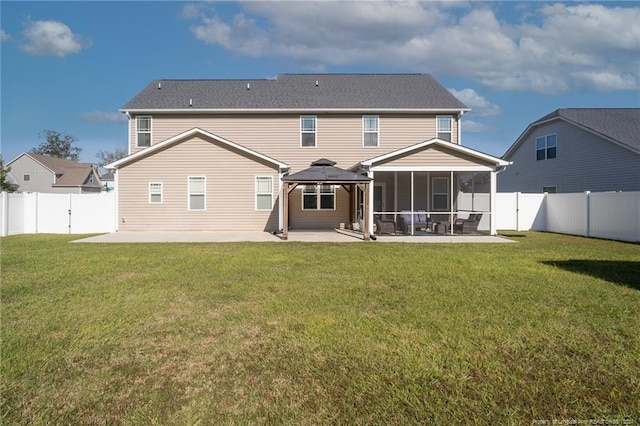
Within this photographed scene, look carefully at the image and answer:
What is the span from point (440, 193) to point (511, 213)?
3371mm

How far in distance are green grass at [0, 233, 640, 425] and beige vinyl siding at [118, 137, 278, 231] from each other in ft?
30.8

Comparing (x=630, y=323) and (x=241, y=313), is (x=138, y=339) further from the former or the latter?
(x=630, y=323)

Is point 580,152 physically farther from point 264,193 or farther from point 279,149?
point 264,193

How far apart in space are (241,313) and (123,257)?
6.17 m

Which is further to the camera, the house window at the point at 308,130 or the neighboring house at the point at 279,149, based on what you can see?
the house window at the point at 308,130

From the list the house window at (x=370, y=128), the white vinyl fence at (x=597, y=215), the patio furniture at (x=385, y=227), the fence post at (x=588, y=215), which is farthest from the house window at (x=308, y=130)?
the fence post at (x=588, y=215)

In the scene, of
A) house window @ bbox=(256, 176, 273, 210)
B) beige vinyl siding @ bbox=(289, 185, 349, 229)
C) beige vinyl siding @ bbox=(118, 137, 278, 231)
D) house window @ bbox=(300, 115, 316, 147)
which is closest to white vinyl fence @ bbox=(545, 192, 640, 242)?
beige vinyl siding @ bbox=(289, 185, 349, 229)

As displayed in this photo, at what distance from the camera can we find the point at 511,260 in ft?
Answer: 32.2

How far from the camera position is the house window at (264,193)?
17812mm

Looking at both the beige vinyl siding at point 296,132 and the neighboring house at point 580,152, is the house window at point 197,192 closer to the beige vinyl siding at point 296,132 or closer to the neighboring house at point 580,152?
the beige vinyl siding at point 296,132

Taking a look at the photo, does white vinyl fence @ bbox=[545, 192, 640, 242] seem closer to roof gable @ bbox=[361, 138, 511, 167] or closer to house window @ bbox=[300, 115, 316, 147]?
roof gable @ bbox=[361, 138, 511, 167]

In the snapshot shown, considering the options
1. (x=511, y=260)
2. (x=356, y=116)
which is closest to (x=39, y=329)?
(x=511, y=260)

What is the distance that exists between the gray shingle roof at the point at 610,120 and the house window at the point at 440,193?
745 centimetres

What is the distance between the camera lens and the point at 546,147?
2359 cm
